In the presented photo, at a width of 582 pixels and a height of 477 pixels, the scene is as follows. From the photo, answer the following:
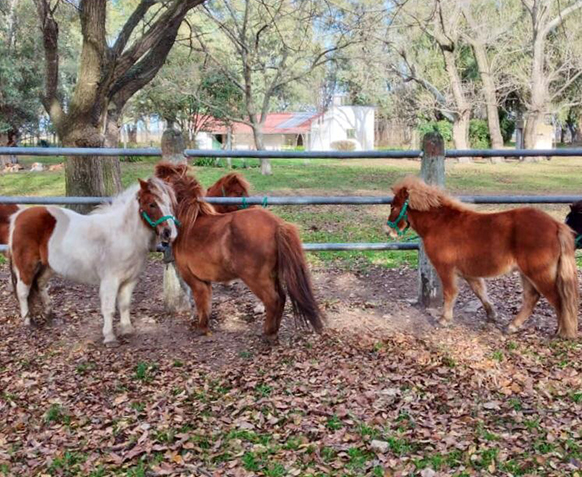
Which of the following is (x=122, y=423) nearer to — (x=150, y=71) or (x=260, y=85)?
(x=150, y=71)

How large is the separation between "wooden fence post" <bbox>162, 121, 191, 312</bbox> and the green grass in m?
2.60

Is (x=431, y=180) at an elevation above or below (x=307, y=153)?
below

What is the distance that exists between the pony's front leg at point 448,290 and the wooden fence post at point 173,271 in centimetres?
224

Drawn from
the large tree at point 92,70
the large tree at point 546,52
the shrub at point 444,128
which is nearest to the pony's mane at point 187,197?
the large tree at point 92,70

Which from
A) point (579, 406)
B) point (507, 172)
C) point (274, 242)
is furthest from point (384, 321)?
point (507, 172)

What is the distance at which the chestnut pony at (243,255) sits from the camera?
4.13m

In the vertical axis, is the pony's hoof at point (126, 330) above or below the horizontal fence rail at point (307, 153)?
below

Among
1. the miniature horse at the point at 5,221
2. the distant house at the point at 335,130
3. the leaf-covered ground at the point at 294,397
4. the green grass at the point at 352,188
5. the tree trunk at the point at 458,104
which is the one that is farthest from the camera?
the distant house at the point at 335,130

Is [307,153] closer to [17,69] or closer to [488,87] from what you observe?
[17,69]

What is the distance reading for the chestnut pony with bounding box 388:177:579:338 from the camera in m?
4.11

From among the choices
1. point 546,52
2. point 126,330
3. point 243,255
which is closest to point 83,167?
point 126,330

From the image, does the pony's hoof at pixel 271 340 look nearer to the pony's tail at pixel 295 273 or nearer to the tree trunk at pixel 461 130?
the pony's tail at pixel 295 273

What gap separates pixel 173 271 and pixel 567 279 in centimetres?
321

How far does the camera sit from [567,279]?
412 cm
